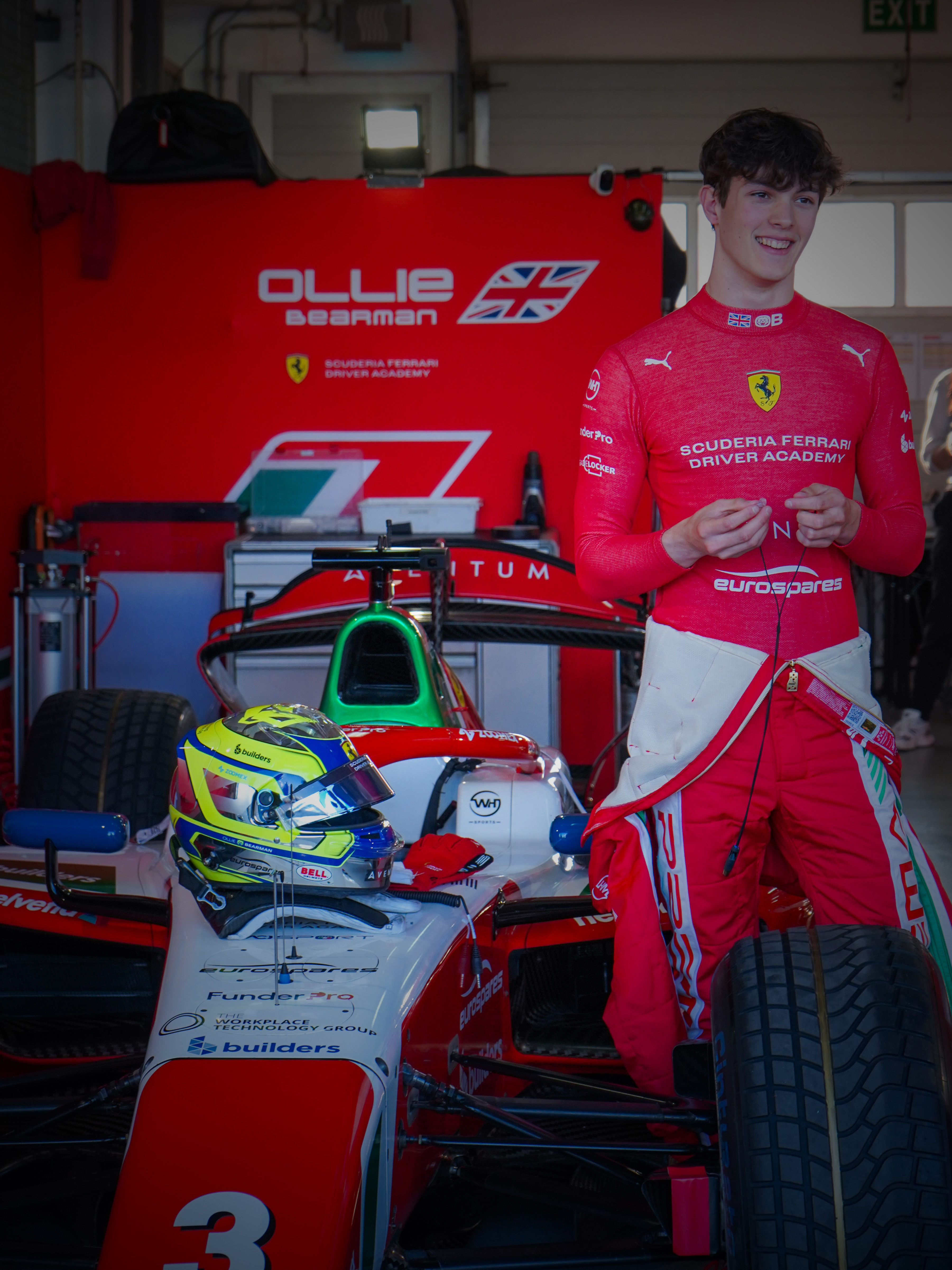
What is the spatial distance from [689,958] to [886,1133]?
0.47m

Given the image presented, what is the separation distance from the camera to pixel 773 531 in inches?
69.9

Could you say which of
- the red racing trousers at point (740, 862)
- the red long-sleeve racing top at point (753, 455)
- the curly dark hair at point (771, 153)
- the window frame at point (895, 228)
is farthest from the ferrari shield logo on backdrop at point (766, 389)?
the window frame at point (895, 228)

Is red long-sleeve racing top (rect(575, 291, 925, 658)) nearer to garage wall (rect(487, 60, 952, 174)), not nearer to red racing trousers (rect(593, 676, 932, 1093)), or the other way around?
red racing trousers (rect(593, 676, 932, 1093))

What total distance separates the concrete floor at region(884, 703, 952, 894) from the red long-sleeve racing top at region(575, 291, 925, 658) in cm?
225

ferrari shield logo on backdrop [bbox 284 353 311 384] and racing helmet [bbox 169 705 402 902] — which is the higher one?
ferrari shield logo on backdrop [bbox 284 353 311 384]

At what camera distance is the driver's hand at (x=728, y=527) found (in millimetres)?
1593

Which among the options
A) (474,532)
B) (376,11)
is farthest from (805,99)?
(474,532)

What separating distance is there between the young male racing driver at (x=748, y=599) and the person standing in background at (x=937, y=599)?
4099 millimetres

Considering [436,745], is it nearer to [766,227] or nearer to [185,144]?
[766,227]

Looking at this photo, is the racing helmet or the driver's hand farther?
the racing helmet

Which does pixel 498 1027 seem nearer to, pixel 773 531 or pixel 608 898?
pixel 608 898

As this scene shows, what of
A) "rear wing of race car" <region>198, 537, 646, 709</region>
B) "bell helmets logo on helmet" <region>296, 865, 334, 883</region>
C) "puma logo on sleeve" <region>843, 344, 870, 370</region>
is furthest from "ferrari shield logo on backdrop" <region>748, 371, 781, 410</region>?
"rear wing of race car" <region>198, 537, 646, 709</region>

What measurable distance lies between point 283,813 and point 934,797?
411 centimetres

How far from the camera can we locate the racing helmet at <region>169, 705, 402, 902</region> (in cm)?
185
